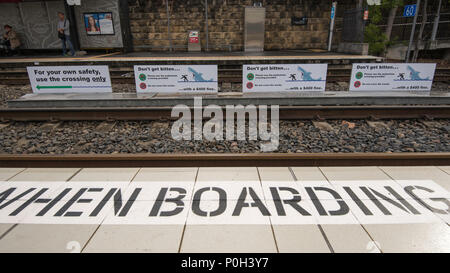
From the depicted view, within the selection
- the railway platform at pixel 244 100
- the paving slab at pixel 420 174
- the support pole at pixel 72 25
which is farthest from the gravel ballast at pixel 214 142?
the support pole at pixel 72 25

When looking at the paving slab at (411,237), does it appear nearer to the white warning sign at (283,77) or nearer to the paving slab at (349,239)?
the paving slab at (349,239)

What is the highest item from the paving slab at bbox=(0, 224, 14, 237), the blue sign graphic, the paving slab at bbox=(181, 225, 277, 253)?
the blue sign graphic

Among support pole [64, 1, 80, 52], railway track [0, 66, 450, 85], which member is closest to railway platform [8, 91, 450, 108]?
railway track [0, 66, 450, 85]

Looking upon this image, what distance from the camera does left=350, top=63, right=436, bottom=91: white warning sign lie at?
649 centimetres

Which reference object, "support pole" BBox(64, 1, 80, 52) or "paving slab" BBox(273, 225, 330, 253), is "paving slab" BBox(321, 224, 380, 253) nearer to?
"paving slab" BBox(273, 225, 330, 253)

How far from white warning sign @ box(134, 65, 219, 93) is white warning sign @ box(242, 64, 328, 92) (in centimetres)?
93

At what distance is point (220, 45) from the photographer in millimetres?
17188

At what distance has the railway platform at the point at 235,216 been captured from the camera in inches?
97.3

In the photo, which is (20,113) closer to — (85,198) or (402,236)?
(85,198)

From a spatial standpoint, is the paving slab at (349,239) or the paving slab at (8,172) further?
the paving slab at (8,172)

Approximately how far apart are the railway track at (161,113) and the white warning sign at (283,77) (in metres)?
1.05

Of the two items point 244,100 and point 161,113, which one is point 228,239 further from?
point 244,100

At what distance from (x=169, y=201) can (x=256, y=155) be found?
154cm
